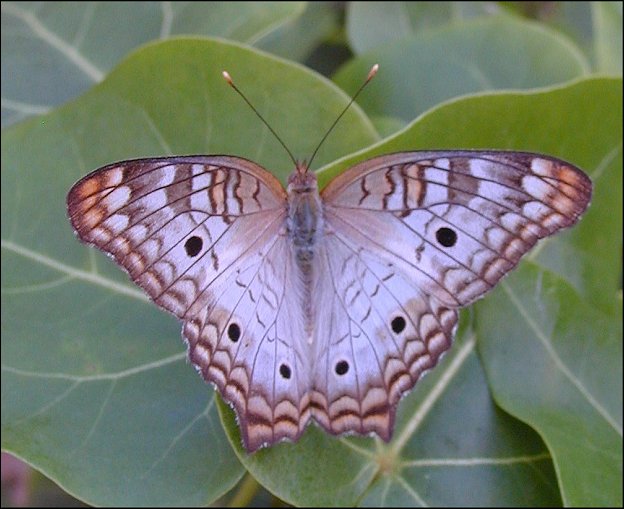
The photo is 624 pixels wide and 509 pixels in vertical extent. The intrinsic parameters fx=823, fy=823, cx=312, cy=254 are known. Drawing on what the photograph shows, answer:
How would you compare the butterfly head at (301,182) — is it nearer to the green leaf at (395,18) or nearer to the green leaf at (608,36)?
the green leaf at (395,18)

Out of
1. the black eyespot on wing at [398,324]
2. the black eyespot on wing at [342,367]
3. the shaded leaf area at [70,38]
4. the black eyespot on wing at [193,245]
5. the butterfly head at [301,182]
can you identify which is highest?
the shaded leaf area at [70,38]

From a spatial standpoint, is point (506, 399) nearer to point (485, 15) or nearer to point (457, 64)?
point (457, 64)

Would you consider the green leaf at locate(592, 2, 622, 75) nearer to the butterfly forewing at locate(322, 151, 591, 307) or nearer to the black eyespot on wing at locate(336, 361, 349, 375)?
the butterfly forewing at locate(322, 151, 591, 307)

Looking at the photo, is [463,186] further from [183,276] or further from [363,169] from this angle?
[183,276]

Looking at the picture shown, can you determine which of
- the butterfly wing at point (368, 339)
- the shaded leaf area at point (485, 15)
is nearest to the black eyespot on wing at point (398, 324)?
the butterfly wing at point (368, 339)

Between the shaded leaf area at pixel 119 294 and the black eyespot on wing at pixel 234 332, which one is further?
the shaded leaf area at pixel 119 294

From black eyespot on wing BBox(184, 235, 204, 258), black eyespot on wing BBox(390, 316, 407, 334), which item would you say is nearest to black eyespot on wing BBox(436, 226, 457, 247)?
black eyespot on wing BBox(390, 316, 407, 334)
